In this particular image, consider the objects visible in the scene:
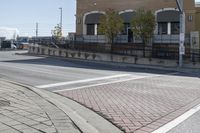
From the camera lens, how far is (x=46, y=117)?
330 inches

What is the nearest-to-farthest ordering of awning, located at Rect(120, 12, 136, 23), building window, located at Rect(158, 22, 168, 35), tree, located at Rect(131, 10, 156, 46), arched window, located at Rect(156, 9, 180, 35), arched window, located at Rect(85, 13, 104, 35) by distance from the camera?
1. tree, located at Rect(131, 10, 156, 46)
2. arched window, located at Rect(156, 9, 180, 35)
3. building window, located at Rect(158, 22, 168, 35)
4. awning, located at Rect(120, 12, 136, 23)
5. arched window, located at Rect(85, 13, 104, 35)

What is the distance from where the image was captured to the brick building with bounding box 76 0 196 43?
43.7 meters

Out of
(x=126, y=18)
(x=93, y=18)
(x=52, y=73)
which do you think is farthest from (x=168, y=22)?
(x=52, y=73)

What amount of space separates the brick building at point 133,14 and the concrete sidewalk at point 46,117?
34377 millimetres

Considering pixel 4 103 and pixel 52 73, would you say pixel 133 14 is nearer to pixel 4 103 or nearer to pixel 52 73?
pixel 52 73

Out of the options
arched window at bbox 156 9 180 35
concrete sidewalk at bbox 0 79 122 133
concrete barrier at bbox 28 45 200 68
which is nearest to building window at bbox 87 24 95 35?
concrete barrier at bbox 28 45 200 68

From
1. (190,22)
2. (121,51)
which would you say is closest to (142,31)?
(121,51)

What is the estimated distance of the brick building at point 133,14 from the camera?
143 ft

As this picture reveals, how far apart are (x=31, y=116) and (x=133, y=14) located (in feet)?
130

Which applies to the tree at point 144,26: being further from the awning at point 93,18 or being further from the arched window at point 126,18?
the awning at point 93,18

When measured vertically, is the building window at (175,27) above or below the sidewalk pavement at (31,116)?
above

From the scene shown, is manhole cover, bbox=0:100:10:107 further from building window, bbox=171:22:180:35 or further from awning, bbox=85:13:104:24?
awning, bbox=85:13:104:24

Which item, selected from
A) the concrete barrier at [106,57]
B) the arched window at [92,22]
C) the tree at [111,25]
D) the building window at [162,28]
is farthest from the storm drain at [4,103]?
the arched window at [92,22]

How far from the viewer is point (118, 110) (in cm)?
998
